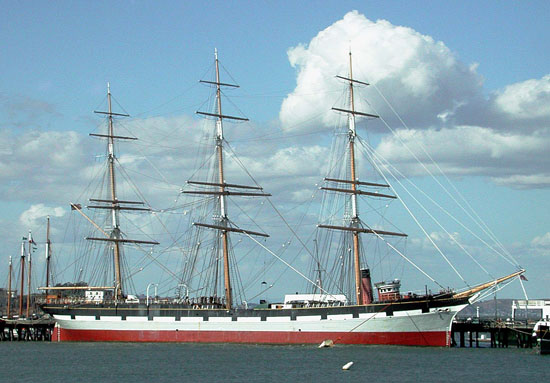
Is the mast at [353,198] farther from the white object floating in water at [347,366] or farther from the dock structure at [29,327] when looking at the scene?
the dock structure at [29,327]

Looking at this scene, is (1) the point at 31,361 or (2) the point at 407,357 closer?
(2) the point at 407,357

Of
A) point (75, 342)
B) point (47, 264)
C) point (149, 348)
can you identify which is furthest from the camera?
point (47, 264)

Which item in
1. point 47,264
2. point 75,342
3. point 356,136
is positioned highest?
point 356,136

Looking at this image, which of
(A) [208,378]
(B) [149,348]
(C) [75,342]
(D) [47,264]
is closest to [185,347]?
(B) [149,348]

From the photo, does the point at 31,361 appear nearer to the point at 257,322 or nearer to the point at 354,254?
the point at 257,322

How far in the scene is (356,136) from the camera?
77125 mm

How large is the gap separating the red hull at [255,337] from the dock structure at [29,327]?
8.97 metres

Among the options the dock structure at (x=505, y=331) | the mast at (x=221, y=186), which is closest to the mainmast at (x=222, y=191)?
the mast at (x=221, y=186)

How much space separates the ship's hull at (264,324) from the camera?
65438 millimetres

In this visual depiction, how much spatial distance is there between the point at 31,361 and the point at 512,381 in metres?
35.2

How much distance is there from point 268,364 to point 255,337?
1715cm

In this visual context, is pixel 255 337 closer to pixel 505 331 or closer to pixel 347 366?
pixel 347 366

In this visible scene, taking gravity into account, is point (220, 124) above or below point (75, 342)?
above

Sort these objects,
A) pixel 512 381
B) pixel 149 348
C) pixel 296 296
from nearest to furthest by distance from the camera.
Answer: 1. pixel 512 381
2. pixel 149 348
3. pixel 296 296
